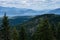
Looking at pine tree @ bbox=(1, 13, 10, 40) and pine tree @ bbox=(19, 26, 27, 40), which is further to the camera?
pine tree @ bbox=(19, 26, 27, 40)

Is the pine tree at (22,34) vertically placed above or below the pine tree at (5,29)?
below

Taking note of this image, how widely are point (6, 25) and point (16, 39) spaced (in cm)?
1298

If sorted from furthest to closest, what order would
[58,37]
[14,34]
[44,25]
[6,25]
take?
[58,37], [14,34], [6,25], [44,25]

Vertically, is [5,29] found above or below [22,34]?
above

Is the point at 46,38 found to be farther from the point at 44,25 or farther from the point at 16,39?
the point at 16,39

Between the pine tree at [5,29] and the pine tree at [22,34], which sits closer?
the pine tree at [5,29]

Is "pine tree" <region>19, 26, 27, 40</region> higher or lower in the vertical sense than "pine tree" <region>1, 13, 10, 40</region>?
lower

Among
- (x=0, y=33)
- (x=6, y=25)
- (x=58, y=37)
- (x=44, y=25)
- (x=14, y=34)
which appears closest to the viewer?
(x=44, y=25)

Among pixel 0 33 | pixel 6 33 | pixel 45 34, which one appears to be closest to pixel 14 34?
pixel 0 33

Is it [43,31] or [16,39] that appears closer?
[43,31]

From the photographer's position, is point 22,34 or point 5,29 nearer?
point 5,29

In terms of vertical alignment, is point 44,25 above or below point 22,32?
above

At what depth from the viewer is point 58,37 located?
2253 inches

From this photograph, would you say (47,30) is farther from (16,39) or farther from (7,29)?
(16,39)
